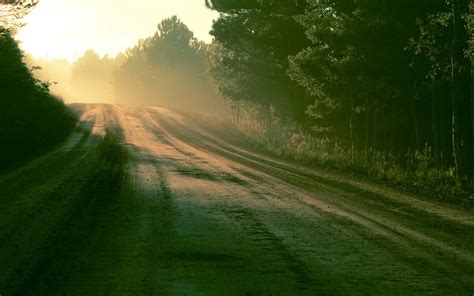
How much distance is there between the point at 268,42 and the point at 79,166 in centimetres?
1662

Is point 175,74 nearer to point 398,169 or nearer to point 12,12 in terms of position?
point 12,12

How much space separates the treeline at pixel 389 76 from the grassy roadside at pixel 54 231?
1021cm

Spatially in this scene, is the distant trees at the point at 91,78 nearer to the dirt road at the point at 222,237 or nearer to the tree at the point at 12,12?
the tree at the point at 12,12

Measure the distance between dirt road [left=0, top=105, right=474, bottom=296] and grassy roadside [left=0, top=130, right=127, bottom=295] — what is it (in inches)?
0.9

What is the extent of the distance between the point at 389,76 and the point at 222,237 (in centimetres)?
1580

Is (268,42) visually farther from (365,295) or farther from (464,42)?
(365,295)

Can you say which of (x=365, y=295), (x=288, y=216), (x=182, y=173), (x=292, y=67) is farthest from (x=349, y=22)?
(x=365, y=295)

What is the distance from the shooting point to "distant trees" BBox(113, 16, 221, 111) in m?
85.5

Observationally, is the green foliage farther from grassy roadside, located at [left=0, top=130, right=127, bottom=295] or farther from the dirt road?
grassy roadside, located at [left=0, top=130, right=127, bottom=295]

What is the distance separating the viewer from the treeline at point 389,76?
1809cm

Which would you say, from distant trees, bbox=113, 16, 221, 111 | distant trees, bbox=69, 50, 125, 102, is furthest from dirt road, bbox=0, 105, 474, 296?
distant trees, bbox=69, 50, 125, 102

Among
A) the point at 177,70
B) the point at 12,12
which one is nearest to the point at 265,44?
the point at 12,12

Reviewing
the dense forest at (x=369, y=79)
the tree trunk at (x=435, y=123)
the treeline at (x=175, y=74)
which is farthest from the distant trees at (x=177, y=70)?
the tree trunk at (x=435, y=123)

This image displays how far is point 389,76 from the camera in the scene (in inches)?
878
